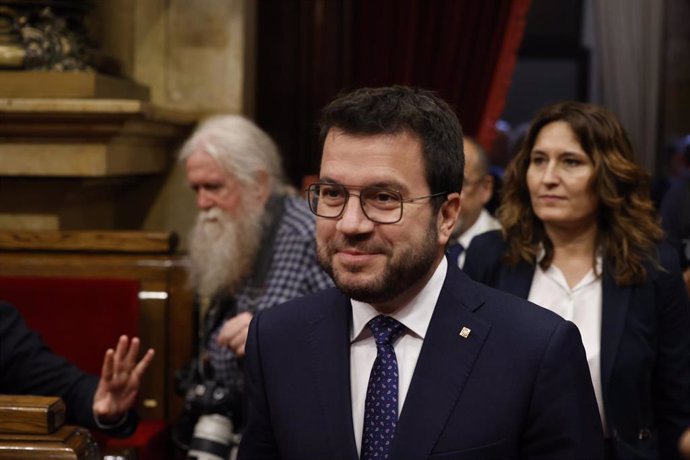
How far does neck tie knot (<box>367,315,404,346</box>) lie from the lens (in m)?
2.04

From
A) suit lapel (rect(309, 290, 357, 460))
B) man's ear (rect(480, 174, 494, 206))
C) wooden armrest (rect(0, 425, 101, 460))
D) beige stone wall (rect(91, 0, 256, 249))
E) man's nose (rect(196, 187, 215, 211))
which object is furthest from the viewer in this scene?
beige stone wall (rect(91, 0, 256, 249))

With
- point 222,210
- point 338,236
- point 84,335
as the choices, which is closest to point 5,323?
point 84,335

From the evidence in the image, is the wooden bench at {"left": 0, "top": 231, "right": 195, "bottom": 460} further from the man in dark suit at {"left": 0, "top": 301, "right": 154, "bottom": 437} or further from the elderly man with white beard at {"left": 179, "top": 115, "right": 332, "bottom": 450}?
the man in dark suit at {"left": 0, "top": 301, "right": 154, "bottom": 437}

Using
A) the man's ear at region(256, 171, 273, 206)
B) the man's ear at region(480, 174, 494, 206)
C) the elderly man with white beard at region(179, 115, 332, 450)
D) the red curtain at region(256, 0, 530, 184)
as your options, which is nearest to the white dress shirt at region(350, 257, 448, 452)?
the elderly man with white beard at region(179, 115, 332, 450)

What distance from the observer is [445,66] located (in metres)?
4.77

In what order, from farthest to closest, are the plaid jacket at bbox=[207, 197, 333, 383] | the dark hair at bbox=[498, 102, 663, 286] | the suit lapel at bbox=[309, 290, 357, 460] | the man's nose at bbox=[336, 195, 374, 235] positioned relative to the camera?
the plaid jacket at bbox=[207, 197, 333, 383] < the dark hair at bbox=[498, 102, 663, 286] < the suit lapel at bbox=[309, 290, 357, 460] < the man's nose at bbox=[336, 195, 374, 235]

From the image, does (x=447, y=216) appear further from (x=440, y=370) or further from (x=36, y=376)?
(x=36, y=376)

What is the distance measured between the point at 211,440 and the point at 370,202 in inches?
61.4

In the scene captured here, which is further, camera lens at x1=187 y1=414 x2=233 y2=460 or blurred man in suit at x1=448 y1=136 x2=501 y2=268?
blurred man in suit at x1=448 y1=136 x2=501 y2=268

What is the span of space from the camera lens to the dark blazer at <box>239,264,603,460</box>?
1101 millimetres

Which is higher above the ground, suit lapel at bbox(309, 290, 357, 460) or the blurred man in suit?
suit lapel at bbox(309, 290, 357, 460)

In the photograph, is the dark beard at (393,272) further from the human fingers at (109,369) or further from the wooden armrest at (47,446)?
the human fingers at (109,369)

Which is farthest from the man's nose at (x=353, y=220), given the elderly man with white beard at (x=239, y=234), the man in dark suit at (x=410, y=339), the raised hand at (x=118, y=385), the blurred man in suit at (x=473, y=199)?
the blurred man in suit at (x=473, y=199)

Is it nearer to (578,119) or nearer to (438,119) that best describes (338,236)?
(438,119)
